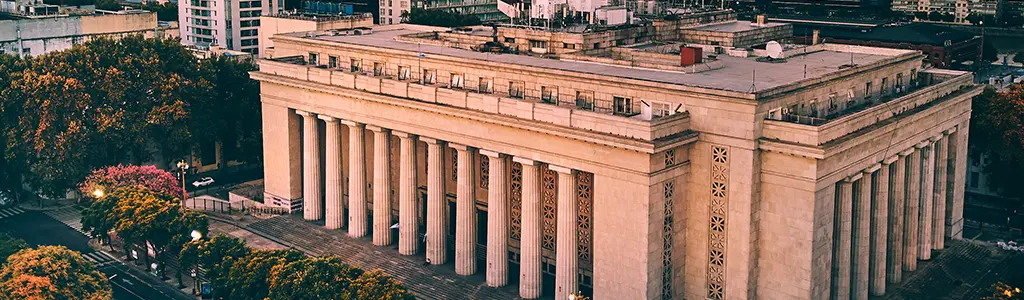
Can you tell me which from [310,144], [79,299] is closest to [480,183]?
[310,144]

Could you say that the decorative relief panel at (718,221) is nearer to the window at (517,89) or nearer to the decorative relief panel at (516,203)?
the decorative relief panel at (516,203)

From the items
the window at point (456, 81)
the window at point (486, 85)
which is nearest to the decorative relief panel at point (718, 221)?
the window at point (486, 85)

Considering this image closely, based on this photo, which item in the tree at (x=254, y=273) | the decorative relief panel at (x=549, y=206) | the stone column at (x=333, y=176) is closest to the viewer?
the tree at (x=254, y=273)

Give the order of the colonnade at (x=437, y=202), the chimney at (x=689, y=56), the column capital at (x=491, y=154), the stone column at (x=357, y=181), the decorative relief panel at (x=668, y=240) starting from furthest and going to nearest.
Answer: the stone column at (x=357, y=181) < the column capital at (x=491, y=154) < the chimney at (x=689, y=56) < the colonnade at (x=437, y=202) < the decorative relief panel at (x=668, y=240)

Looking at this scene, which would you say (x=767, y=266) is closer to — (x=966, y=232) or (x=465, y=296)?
(x=465, y=296)

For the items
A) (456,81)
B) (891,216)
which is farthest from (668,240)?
(456,81)

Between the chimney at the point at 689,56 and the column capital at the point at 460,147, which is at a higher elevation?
the chimney at the point at 689,56
